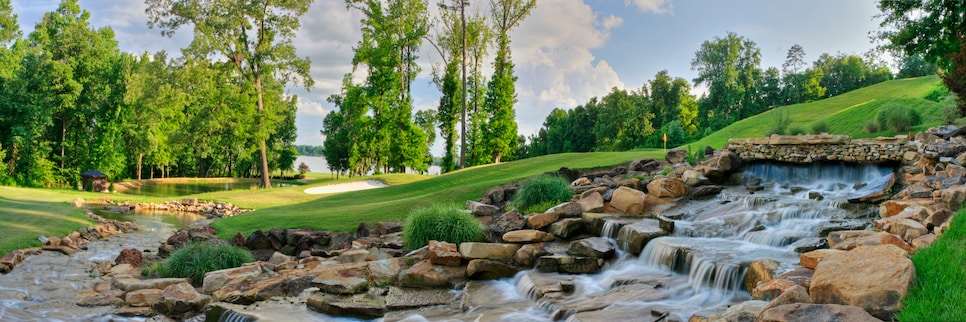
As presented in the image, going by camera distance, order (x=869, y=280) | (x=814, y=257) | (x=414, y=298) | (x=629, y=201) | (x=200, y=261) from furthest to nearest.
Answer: (x=629, y=201) < (x=200, y=261) < (x=414, y=298) < (x=814, y=257) < (x=869, y=280)

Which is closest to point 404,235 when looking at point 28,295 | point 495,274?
point 495,274

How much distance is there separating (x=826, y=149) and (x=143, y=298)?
13.9 meters

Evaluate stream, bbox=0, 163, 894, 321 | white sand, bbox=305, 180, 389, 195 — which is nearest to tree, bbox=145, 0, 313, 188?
white sand, bbox=305, 180, 389, 195

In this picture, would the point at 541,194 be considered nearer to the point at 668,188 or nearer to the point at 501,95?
the point at 668,188

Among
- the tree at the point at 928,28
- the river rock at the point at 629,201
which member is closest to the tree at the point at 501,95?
the tree at the point at 928,28

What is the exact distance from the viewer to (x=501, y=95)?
3400 centimetres

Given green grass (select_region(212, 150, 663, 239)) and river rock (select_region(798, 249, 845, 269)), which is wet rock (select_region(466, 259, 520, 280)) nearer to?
river rock (select_region(798, 249, 845, 269))

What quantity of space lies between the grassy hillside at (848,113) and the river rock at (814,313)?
16.0 meters

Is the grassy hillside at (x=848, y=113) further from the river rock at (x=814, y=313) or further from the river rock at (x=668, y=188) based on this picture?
the river rock at (x=814, y=313)

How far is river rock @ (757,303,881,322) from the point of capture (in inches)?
177

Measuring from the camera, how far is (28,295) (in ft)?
27.0

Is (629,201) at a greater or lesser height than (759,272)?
greater

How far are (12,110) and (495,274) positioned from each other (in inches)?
1521

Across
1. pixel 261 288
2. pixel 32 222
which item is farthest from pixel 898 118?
pixel 32 222
